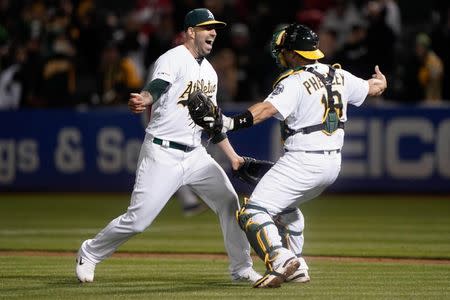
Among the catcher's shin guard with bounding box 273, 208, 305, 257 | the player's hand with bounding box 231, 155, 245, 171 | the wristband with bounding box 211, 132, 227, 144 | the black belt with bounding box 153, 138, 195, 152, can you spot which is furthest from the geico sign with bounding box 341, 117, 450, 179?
the wristband with bounding box 211, 132, 227, 144

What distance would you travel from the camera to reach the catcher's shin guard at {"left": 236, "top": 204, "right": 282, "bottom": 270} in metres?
8.40

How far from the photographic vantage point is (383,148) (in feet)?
60.6

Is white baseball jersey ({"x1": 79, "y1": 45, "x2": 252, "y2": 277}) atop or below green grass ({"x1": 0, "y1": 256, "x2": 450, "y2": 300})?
atop

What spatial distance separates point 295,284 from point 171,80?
192 cm

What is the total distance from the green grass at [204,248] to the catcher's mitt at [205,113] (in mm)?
1258

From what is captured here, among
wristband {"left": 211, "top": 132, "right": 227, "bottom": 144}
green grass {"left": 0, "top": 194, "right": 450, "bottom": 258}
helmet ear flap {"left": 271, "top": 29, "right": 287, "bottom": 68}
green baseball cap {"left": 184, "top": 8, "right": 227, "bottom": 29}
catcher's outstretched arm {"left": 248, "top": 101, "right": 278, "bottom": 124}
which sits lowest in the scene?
green grass {"left": 0, "top": 194, "right": 450, "bottom": 258}

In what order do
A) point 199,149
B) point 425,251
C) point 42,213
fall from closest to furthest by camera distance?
point 199,149, point 425,251, point 42,213

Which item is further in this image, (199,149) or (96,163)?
(96,163)

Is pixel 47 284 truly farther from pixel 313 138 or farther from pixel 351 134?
pixel 351 134

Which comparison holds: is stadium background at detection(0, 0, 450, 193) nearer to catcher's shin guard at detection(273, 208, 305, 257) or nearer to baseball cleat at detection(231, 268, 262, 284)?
catcher's shin guard at detection(273, 208, 305, 257)

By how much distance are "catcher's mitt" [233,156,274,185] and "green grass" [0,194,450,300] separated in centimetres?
90

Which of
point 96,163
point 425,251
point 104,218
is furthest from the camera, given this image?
point 96,163

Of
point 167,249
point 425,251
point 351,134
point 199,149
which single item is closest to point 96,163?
point 351,134

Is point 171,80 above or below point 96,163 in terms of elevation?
above
